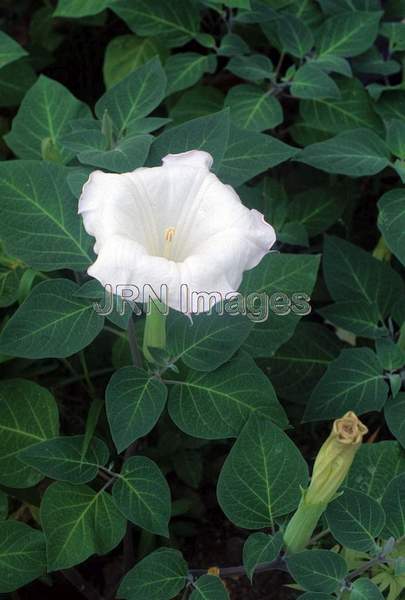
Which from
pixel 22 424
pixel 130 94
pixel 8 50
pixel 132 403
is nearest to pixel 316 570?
pixel 132 403

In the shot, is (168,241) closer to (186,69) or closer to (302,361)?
(302,361)

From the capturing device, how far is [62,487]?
123 centimetres

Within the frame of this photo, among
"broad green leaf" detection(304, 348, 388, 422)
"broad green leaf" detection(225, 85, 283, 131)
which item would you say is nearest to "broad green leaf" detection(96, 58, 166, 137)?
"broad green leaf" detection(225, 85, 283, 131)

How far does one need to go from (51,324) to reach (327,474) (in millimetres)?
470

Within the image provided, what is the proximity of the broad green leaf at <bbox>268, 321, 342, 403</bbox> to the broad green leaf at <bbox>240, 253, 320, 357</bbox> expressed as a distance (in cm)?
27

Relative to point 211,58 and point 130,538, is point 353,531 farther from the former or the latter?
point 211,58

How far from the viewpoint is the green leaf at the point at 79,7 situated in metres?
1.71

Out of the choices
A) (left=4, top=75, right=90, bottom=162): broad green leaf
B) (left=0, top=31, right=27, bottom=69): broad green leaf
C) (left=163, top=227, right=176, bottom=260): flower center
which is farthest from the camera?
(left=0, top=31, right=27, bottom=69): broad green leaf

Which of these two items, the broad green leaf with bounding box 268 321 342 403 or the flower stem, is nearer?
the flower stem

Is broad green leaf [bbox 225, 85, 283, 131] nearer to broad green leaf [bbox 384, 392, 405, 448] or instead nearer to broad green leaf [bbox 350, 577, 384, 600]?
broad green leaf [bbox 384, 392, 405, 448]

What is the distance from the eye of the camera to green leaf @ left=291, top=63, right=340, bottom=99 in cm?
158

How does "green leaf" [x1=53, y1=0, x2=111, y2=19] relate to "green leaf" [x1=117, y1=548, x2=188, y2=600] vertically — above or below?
above

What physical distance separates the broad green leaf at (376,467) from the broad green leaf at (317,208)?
2.02 feet

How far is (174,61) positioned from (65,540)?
1073 millimetres
